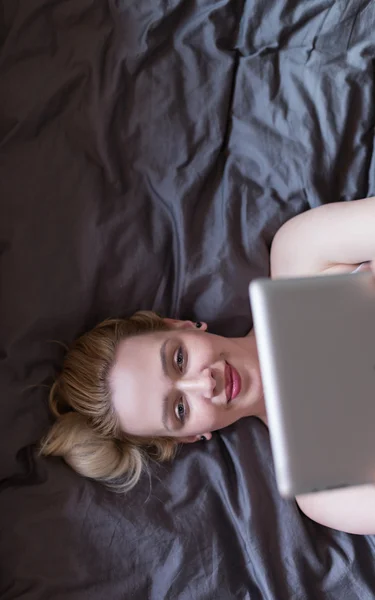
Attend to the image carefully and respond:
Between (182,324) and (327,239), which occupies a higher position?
(327,239)

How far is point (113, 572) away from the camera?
1067 mm

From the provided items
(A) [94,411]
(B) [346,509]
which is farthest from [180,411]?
(B) [346,509]

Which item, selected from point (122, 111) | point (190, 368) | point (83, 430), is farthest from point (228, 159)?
point (83, 430)

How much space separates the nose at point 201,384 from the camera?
40.1 inches

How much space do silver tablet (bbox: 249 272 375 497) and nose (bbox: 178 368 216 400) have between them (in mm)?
321

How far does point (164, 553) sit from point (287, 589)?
232 millimetres

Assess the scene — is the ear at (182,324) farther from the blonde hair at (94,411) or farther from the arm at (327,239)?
the arm at (327,239)

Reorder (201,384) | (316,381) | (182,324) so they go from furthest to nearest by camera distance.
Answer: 1. (182,324)
2. (201,384)
3. (316,381)

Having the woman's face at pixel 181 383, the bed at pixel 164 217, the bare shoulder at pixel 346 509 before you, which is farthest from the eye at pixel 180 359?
the bare shoulder at pixel 346 509

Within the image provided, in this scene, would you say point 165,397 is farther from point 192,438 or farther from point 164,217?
point 164,217

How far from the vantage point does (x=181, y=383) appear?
105 cm

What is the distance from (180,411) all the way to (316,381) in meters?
0.42

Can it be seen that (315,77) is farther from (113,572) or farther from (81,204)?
(113,572)

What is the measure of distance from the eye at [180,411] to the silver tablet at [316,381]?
37cm
